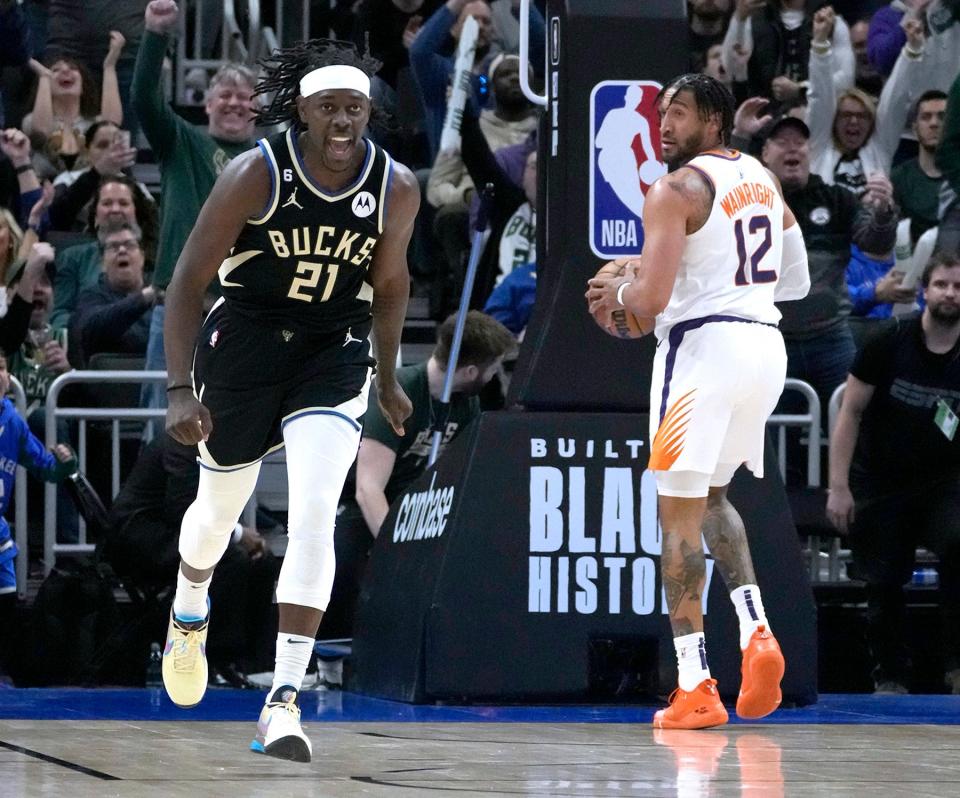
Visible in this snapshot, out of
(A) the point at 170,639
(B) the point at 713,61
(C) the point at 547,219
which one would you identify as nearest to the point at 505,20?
(B) the point at 713,61

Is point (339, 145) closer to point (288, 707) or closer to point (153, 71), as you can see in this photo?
point (288, 707)

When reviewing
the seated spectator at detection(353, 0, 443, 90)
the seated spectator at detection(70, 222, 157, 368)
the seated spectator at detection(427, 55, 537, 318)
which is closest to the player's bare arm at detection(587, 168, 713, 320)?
the seated spectator at detection(70, 222, 157, 368)

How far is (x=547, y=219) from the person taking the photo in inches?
288

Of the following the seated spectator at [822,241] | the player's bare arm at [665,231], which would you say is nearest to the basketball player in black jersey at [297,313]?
the player's bare arm at [665,231]

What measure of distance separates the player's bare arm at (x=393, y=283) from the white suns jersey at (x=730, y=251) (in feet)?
3.41

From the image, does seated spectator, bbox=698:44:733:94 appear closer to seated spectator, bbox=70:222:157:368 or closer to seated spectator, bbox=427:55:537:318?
seated spectator, bbox=427:55:537:318

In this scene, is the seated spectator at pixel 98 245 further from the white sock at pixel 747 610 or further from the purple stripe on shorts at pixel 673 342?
the white sock at pixel 747 610

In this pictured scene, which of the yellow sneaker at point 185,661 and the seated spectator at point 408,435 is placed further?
the seated spectator at point 408,435

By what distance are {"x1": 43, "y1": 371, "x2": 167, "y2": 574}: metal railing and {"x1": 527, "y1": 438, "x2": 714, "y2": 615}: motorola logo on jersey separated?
2.43 metres

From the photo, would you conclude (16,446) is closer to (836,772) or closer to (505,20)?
(836,772)

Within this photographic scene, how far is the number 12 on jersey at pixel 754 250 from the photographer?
20.6ft

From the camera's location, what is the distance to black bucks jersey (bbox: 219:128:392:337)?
532 cm

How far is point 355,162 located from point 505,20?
7092 millimetres

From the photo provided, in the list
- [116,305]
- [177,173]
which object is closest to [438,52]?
[177,173]
